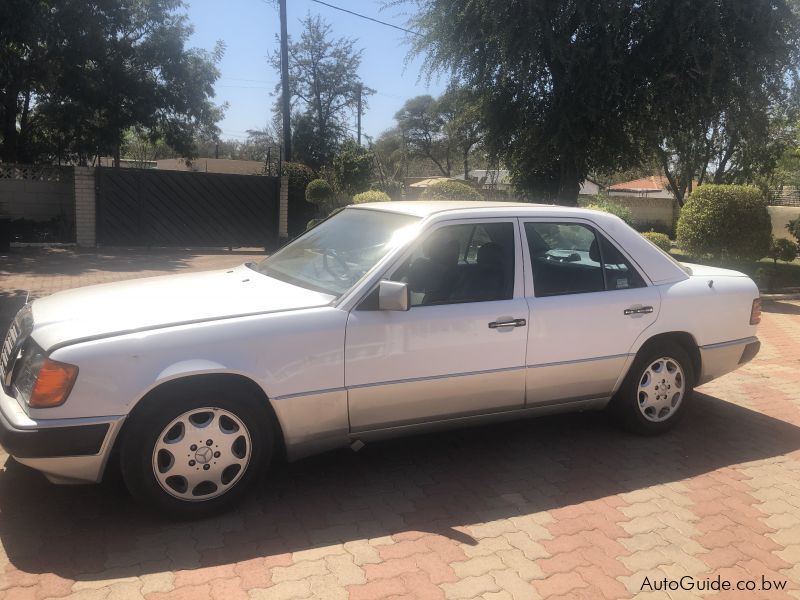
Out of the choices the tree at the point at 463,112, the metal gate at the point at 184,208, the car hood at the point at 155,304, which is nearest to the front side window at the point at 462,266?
the car hood at the point at 155,304

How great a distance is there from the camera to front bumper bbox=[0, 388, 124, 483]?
3141 mm

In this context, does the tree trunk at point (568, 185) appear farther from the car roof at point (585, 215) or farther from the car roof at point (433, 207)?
the car roof at point (433, 207)

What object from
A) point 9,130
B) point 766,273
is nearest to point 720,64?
point 766,273

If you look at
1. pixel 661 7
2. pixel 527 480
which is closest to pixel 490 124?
pixel 661 7

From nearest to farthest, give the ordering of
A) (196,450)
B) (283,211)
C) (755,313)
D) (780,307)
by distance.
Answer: (196,450) → (755,313) → (780,307) → (283,211)

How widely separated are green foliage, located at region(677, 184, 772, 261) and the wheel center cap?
11981mm

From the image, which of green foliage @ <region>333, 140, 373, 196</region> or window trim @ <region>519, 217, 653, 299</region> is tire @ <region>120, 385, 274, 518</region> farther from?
green foliage @ <region>333, 140, 373, 196</region>

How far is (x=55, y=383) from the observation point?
316cm

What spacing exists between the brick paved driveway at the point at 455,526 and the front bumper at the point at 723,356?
0.48 metres

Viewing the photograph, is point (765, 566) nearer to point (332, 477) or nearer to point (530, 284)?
point (530, 284)

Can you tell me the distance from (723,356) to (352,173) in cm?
1694

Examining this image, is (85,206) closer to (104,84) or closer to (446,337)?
(104,84)

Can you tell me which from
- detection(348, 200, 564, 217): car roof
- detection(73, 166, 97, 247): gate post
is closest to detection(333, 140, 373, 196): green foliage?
detection(73, 166, 97, 247): gate post

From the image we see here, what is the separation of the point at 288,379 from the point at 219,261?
11.3 m
